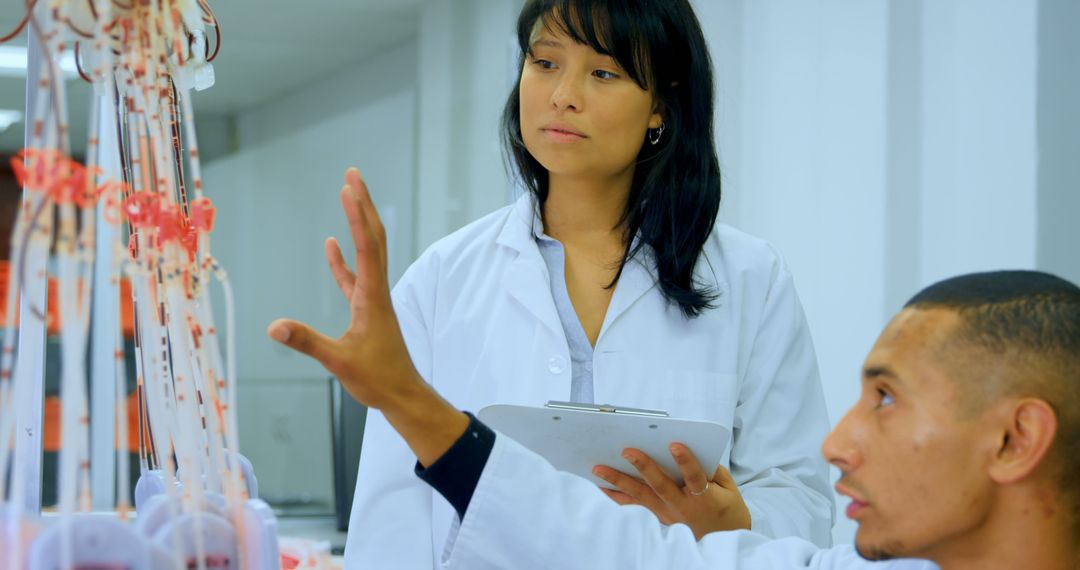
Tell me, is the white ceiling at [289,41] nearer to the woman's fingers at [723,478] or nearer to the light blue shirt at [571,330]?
the light blue shirt at [571,330]

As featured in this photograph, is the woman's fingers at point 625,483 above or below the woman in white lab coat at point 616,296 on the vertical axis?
below

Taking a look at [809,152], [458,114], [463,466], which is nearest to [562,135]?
[463,466]

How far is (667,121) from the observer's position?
168 centimetres

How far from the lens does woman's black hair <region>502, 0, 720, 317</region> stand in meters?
1.56

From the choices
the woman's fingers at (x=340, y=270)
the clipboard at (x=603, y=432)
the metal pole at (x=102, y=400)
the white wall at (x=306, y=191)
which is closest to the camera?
the woman's fingers at (x=340, y=270)

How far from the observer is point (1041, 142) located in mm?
2637

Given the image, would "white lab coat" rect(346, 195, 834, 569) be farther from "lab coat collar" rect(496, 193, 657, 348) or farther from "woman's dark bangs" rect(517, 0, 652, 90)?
"woman's dark bangs" rect(517, 0, 652, 90)

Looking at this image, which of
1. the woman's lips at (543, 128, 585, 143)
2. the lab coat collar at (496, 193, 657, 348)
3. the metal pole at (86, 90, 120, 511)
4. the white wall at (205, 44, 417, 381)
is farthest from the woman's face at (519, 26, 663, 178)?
the white wall at (205, 44, 417, 381)

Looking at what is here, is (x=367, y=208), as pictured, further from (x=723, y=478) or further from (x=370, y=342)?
(x=723, y=478)

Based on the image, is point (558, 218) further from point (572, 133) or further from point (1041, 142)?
point (1041, 142)

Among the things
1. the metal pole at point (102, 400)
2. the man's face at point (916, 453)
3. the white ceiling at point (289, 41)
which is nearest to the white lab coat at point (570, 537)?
the man's face at point (916, 453)

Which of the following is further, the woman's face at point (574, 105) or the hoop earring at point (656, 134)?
the hoop earring at point (656, 134)

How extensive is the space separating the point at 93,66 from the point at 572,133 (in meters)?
0.81

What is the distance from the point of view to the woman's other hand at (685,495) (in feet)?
4.45
